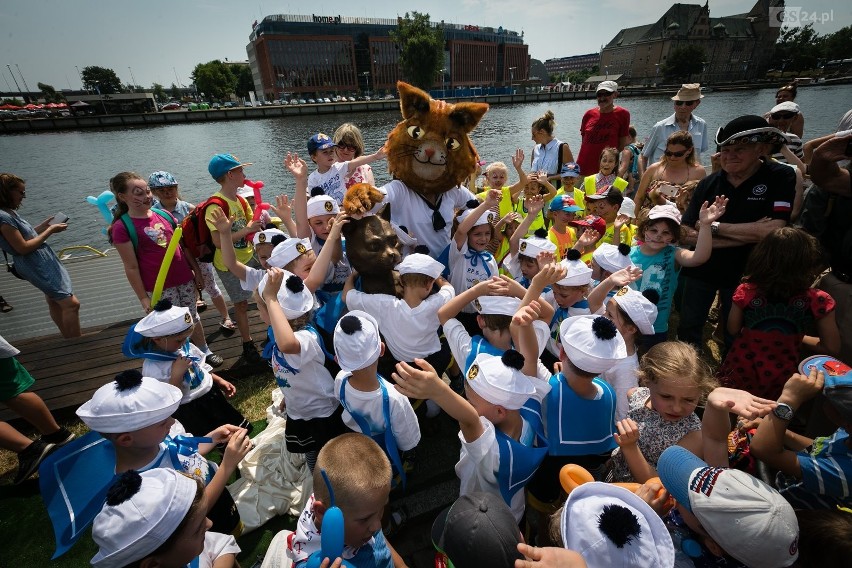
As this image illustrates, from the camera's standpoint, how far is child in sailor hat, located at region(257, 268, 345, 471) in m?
2.34

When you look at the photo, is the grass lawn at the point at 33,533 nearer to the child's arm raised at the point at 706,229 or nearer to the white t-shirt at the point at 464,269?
the white t-shirt at the point at 464,269

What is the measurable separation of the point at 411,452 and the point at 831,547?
2.23 meters

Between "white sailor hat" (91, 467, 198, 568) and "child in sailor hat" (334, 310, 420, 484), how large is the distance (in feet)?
2.92

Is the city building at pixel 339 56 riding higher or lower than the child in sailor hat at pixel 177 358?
higher

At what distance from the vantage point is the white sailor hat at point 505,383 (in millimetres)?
1711

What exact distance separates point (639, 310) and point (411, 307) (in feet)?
4.87

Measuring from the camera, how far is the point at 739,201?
310 cm

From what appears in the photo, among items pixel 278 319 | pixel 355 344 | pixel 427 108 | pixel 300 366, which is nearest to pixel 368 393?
pixel 355 344

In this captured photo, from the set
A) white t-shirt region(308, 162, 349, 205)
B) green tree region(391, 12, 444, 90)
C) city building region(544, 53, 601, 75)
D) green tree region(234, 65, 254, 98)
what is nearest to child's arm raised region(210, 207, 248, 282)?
white t-shirt region(308, 162, 349, 205)

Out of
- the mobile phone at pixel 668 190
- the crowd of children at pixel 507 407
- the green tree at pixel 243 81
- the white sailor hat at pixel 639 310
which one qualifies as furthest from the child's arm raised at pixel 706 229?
the green tree at pixel 243 81

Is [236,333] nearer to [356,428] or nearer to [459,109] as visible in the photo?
[356,428]

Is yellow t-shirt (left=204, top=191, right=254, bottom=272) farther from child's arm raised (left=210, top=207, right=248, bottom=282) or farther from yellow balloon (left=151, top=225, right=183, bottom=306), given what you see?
child's arm raised (left=210, top=207, right=248, bottom=282)

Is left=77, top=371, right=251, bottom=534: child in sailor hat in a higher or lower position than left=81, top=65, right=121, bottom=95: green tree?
lower

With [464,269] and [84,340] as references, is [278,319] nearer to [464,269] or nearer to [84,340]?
[464,269]
